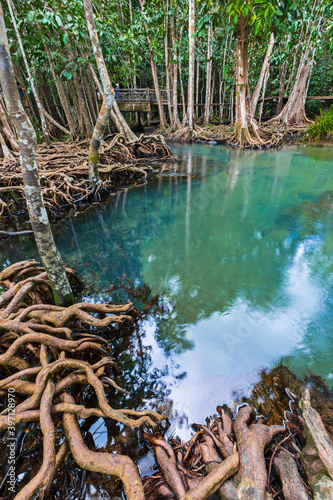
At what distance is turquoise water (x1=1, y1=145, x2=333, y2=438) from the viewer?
7.29ft

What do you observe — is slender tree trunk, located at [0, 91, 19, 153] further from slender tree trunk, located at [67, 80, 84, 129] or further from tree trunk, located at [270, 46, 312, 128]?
tree trunk, located at [270, 46, 312, 128]

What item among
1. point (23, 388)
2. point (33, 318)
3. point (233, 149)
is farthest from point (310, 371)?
point (233, 149)

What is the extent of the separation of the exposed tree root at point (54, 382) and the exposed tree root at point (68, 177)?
3.59m

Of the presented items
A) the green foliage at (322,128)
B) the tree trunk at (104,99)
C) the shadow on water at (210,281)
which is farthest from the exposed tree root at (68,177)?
the green foliage at (322,128)

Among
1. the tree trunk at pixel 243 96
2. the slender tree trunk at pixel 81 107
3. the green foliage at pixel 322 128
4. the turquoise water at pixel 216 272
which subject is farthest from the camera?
the green foliage at pixel 322 128

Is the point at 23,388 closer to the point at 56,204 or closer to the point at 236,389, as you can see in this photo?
the point at 236,389

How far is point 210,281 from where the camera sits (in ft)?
11.0

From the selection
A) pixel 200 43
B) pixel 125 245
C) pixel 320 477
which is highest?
pixel 200 43

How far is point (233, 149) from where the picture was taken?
11820 millimetres

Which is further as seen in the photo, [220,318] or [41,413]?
[220,318]

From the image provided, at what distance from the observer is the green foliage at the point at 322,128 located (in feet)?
38.2

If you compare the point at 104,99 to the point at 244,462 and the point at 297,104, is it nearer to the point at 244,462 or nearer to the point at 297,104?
the point at 244,462

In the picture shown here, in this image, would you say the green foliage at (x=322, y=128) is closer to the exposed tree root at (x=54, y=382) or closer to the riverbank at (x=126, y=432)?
the riverbank at (x=126, y=432)

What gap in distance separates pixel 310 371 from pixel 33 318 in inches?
93.1
